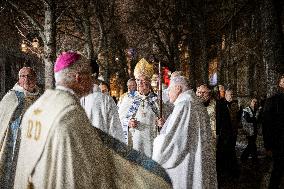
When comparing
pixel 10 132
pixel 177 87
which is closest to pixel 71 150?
pixel 177 87

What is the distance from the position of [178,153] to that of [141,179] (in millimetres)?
2311

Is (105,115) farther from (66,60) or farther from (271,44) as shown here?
(271,44)

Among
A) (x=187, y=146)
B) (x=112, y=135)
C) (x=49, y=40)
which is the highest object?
(x=49, y=40)

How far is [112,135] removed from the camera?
6.63 metres

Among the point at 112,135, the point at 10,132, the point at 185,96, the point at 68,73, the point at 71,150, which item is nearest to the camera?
the point at 71,150

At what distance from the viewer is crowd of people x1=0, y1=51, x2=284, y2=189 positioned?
3.53 m

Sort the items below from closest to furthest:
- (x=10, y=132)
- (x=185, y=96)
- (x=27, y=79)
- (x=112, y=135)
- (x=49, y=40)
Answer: (x=185, y=96) → (x=112, y=135) → (x=10, y=132) → (x=27, y=79) → (x=49, y=40)

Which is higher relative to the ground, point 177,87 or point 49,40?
point 49,40

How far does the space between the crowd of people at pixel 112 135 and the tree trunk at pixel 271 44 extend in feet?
5.05

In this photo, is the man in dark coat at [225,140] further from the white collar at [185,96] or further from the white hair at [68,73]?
the white hair at [68,73]

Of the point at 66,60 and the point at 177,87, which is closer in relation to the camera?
the point at 66,60

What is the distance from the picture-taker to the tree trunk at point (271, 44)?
43.4 ft

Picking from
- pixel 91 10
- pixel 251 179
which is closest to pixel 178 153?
pixel 251 179

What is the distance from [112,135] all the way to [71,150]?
10.4 feet
